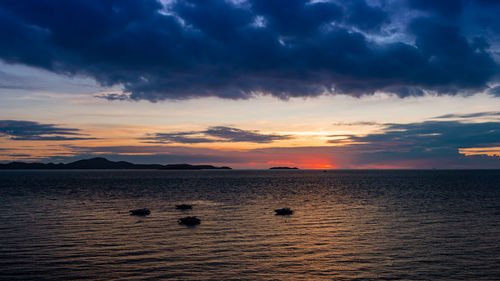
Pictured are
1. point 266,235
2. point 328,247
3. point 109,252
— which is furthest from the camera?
point 266,235

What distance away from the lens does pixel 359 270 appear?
27250 mm

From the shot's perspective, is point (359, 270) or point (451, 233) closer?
point (359, 270)

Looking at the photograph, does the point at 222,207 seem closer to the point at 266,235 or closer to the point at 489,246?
the point at 266,235

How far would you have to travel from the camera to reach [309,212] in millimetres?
59312

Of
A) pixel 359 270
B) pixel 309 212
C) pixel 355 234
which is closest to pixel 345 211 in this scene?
pixel 309 212

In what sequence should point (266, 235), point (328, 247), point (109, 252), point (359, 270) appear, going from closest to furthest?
point (359, 270), point (109, 252), point (328, 247), point (266, 235)

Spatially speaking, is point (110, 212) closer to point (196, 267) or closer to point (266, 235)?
point (266, 235)

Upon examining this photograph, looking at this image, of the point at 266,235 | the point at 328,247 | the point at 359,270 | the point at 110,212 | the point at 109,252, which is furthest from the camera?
the point at 110,212

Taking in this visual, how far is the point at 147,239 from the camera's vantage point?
37031mm

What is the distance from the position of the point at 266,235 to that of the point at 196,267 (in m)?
13.3

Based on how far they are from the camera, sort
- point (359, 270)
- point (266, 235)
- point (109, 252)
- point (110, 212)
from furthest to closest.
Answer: point (110, 212)
point (266, 235)
point (109, 252)
point (359, 270)

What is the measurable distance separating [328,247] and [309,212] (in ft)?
83.1

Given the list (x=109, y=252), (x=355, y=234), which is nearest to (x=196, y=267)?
(x=109, y=252)

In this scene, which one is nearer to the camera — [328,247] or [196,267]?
[196,267]
